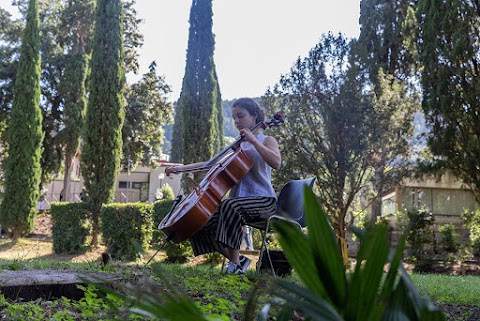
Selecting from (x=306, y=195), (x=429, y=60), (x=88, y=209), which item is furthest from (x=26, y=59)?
(x=306, y=195)

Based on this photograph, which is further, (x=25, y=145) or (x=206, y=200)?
(x=25, y=145)

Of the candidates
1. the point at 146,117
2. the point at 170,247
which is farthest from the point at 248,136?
the point at 146,117

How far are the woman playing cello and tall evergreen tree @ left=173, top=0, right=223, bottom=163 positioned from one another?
407 inches

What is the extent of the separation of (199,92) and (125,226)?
227 inches

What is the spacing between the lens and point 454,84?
14.2 m

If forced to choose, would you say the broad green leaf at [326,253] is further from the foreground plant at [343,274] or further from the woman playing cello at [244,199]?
the woman playing cello at [244,199]

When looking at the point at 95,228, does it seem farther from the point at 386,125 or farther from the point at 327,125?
the point at 386,125

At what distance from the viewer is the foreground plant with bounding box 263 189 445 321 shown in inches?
16.2

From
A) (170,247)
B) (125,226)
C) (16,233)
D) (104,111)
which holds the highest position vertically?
(104,111)

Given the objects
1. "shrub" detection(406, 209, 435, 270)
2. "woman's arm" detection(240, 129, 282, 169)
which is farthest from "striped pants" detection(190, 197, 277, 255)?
"shrub" detection(406, 209, 435, 270)

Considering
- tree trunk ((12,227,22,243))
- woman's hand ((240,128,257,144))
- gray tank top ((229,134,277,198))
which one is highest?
woman's hand ((240,128,257,144))

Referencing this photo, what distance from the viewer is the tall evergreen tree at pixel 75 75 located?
21.8 metres

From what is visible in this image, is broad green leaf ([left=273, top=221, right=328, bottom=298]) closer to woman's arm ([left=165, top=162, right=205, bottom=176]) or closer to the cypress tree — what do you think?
woman's arm ([left=165, top=162, right=205, bottom=176])

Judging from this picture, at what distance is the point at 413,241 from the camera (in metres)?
13.8
